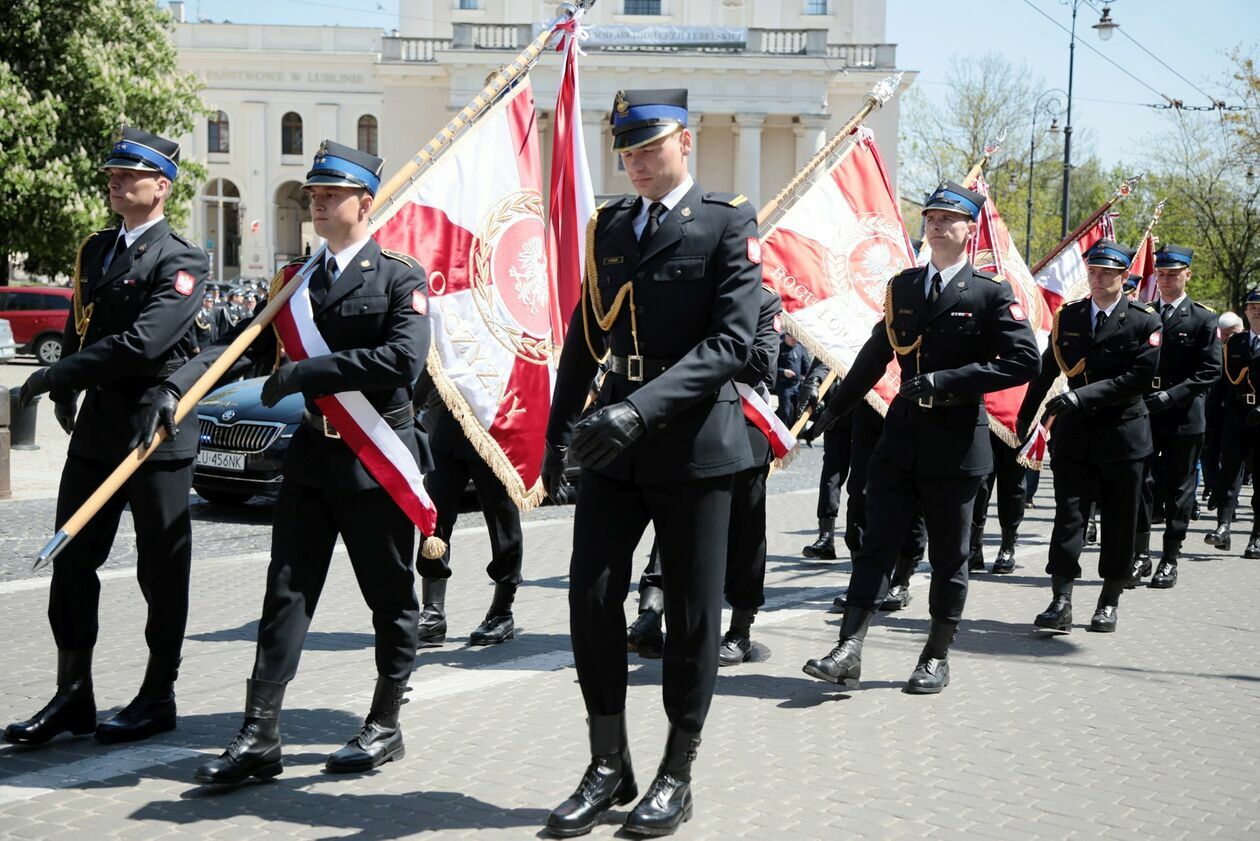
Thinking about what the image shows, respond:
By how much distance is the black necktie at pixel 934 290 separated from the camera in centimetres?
675

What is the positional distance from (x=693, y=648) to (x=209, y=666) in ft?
9.85

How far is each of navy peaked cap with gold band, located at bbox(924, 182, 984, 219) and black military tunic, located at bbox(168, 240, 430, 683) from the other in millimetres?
2672

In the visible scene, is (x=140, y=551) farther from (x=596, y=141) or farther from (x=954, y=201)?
(x=596, y=141)

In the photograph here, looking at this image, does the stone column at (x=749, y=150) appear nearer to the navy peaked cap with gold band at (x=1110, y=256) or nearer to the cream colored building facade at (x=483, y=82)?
the cream colored building facade at (x=483, y=82)

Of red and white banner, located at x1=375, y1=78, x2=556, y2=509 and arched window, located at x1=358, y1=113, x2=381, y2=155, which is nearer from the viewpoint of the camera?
red and white banner, located at x1=375, y1=78, x2=556, y2=509

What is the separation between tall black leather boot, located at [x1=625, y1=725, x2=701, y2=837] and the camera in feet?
14.9

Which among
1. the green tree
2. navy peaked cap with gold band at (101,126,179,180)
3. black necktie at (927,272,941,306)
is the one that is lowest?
black necktie at (927,272,941,306)

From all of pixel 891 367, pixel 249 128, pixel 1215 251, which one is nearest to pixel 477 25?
pixel 249 128

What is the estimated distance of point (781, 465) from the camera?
25.3 feet

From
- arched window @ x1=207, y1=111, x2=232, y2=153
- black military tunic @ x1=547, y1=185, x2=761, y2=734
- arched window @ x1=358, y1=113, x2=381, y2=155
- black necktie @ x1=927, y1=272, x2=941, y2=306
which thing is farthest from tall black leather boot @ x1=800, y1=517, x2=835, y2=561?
arched window @ x1=207, y1=111, x2=232, y2=153

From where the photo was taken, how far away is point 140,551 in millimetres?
5496

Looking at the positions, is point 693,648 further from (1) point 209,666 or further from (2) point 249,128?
(2) point 249,128

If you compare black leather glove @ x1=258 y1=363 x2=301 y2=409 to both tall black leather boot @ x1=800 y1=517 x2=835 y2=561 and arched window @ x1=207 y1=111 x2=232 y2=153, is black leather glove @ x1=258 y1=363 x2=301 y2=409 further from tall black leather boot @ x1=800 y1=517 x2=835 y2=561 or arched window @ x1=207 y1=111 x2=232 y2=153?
arched window @ x1=207 y1=111 x2=232 y2=153

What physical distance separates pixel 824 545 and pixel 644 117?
6.84m
